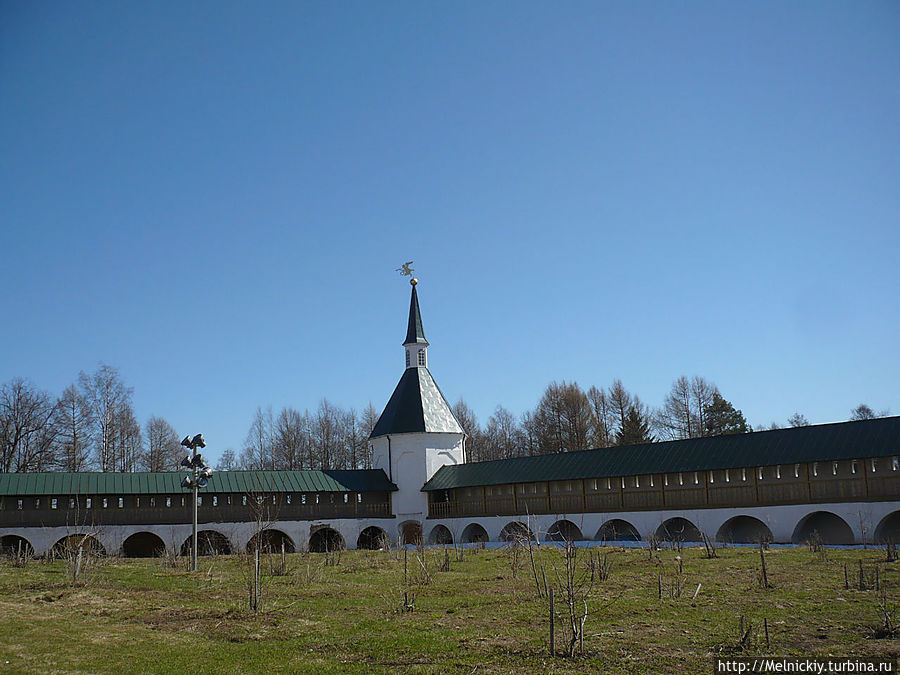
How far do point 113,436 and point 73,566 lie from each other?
2990cm

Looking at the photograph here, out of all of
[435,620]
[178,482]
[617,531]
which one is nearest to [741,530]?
[617,531]

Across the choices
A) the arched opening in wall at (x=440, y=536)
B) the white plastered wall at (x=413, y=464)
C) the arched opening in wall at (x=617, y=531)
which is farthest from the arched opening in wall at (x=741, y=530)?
the white plastered wall at (x=413, y=464)

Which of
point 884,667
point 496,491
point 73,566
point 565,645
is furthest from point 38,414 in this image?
point 884,667

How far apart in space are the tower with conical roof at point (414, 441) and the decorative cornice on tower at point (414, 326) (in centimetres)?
152

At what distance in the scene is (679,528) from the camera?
30.7 m

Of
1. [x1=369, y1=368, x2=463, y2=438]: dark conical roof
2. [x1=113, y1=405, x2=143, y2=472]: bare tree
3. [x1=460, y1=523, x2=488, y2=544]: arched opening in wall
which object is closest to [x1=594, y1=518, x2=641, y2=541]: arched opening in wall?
[x1=460, y1=523, x2=488, y2=544]: arched opening in wall

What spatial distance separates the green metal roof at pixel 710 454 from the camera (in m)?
25.2

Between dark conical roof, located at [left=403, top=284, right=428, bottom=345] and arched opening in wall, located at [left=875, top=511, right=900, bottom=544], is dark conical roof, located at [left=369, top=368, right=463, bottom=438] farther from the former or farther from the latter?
arched opening in wall, located at [left=875, top=511, right=900, bottom=544]

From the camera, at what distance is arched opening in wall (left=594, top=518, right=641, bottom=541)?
31.3 metres

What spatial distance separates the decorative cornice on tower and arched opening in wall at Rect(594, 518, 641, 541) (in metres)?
14.3

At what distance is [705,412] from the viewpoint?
52188 mm

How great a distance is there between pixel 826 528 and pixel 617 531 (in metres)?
8.68

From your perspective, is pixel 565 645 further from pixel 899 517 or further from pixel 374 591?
pixel 899 517

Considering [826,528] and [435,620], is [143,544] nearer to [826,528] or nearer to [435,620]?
[826,528]
